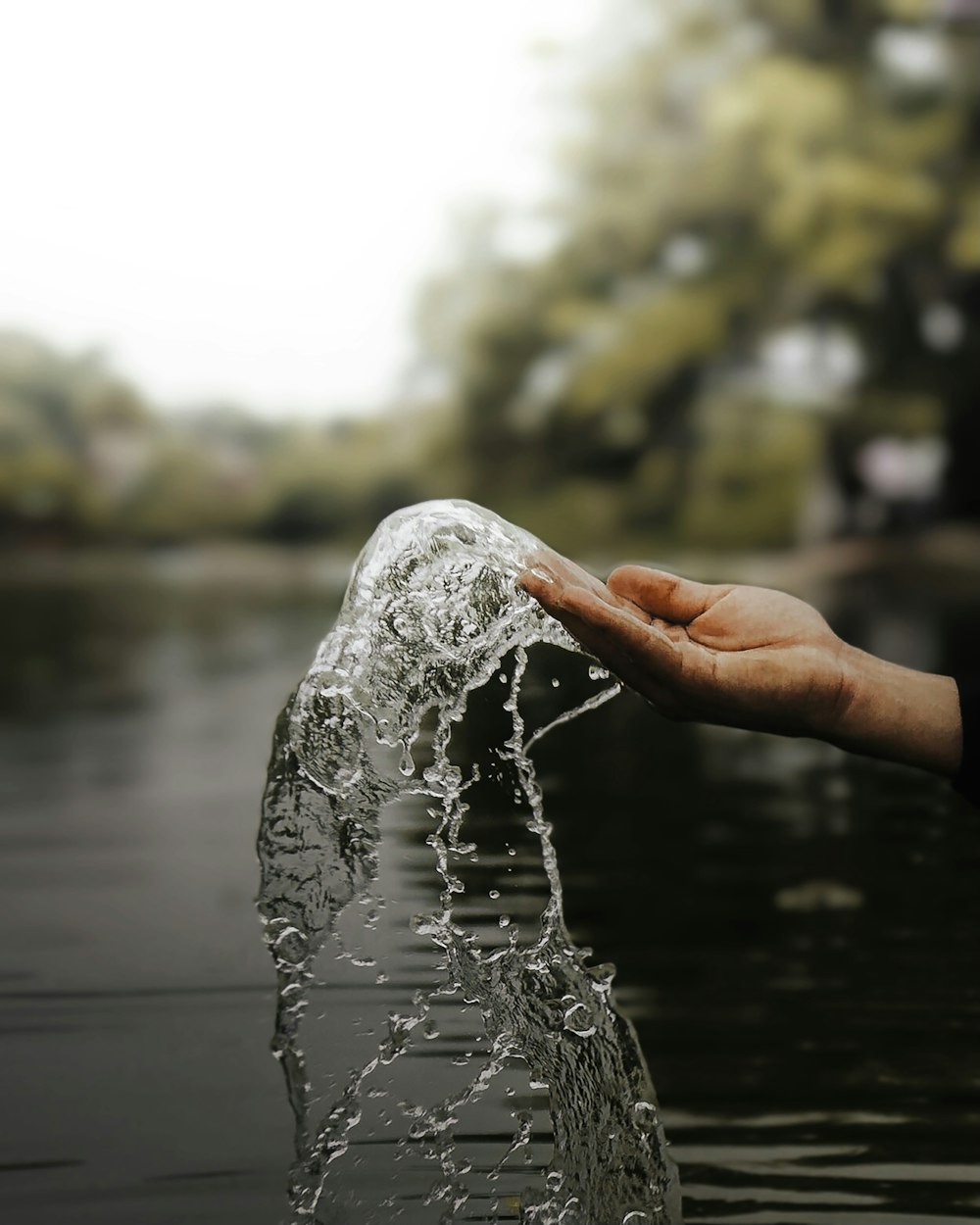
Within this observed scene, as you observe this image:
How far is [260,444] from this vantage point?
3451mm

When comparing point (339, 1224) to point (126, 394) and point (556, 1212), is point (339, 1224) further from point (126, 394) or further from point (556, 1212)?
point (126, 394)

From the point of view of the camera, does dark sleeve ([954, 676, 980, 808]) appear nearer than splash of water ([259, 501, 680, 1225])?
Yes

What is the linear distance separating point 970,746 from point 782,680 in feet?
0.36

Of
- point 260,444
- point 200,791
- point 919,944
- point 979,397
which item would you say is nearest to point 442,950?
point 919,944

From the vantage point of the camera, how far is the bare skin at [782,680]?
709 millimetres

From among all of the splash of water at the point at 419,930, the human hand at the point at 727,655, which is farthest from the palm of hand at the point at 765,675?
the splash of water at the point at 419,930

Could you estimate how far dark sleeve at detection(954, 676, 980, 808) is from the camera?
727 mm

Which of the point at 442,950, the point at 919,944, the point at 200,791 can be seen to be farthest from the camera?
the point at 200,791

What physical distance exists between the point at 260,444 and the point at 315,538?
286 mm

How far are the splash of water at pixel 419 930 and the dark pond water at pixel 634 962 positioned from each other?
0.05 m

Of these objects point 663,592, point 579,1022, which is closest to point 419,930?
point 579,1022

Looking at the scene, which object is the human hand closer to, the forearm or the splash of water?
the forearm

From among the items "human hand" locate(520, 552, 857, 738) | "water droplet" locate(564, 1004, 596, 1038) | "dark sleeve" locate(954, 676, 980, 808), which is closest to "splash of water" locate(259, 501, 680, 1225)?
"water droplet" locate(564, 1004, 596, 1038)

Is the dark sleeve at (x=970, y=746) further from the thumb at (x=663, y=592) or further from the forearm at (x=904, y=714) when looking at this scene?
the thumb at (x=663, y=592)
